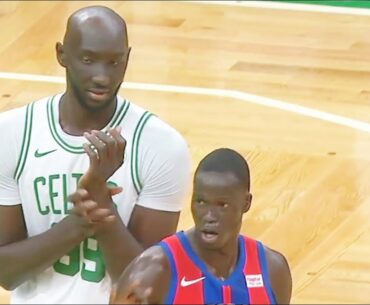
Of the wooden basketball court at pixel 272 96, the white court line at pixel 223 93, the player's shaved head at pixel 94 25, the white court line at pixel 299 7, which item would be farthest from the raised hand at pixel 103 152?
the white court line at pixel 299 7

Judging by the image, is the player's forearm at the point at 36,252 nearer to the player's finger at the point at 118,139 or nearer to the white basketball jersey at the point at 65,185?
the white basketball jersey at the point at 65,185

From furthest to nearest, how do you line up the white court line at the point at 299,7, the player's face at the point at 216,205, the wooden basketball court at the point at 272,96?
the white court line at the point at 299,7 < the wooden basketball court at the point at 272,96 < the player's face at the point at 216,205

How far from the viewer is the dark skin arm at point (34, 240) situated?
2374mm

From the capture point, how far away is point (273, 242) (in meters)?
3.73

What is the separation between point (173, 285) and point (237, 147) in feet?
6.99

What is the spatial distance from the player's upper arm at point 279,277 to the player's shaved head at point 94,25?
48 cm

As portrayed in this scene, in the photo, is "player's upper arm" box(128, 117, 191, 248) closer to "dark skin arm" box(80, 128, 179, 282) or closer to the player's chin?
"dark skin arm" box(80, 128, 179, 282)

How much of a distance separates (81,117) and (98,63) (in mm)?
121

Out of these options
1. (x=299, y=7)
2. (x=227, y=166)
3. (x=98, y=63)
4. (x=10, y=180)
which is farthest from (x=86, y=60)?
(x=299, y=7)

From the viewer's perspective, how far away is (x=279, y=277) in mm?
2326

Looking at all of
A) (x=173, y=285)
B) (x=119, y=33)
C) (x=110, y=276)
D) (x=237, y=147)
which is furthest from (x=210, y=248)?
(x=237, y=147)

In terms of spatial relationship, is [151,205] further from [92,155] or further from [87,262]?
[92,155]

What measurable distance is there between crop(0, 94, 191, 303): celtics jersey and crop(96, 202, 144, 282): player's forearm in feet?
0.26

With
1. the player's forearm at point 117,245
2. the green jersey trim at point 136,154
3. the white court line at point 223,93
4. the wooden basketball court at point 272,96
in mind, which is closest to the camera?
the player's forearm at point 117,245
